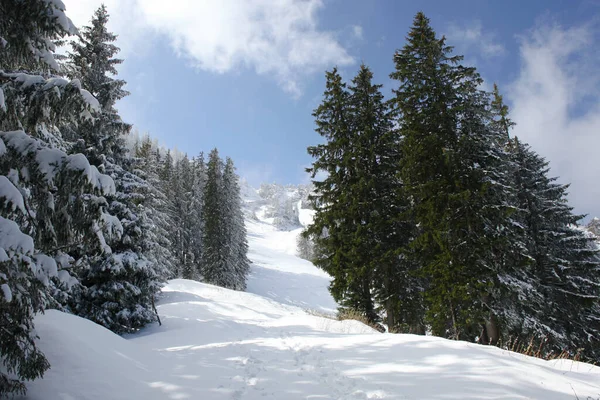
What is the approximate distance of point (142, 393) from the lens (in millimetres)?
5184

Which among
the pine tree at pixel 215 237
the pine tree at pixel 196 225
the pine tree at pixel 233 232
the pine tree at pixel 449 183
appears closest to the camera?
the pine tree at pixel 449 183

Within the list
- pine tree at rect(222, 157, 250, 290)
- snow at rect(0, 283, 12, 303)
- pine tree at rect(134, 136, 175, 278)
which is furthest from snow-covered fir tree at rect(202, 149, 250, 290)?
snow at rect(0, 283, 12, 303)

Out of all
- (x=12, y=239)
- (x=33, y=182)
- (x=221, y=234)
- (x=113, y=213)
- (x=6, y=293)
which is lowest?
(x=6, y=293)

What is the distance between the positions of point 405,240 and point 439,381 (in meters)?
8.98

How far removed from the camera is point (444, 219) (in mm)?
11195

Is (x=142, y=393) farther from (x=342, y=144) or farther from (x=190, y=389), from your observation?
(x=342, y=144)

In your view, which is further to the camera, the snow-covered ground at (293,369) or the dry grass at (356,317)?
the dry grass at (356,317)

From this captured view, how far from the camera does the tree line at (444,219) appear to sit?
10.9 metres

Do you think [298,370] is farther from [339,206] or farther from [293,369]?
[339,206]

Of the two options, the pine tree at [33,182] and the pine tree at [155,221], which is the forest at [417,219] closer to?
the pine tree at [155,221]

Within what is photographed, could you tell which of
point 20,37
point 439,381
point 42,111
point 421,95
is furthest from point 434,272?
point 20,37

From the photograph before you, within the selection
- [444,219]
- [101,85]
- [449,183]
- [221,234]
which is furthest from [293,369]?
[221,234]

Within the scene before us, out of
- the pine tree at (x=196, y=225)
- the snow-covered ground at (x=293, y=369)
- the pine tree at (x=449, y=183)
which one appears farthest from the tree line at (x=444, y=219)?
the pine tree at (x=196, y=225)

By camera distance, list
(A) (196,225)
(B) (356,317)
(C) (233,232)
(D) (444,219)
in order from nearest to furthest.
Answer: (D) (444,219), (B) (356,317), (C) (233,232), (A) (196,225)
